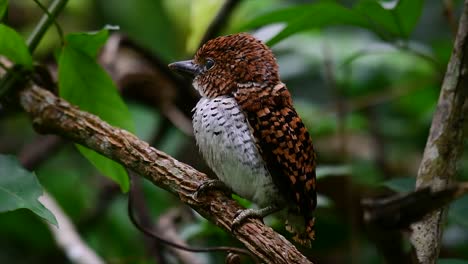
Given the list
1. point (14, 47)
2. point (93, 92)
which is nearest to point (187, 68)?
point (93, 92)

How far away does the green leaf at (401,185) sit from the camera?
1989 mm

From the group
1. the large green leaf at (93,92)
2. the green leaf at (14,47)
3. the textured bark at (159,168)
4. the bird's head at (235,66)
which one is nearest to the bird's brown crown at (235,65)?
the bird's head at (235,66)

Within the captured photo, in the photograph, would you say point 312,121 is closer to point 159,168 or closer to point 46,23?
point 46,23

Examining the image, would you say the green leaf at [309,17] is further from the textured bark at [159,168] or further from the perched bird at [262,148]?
the textured bark at [159,168]

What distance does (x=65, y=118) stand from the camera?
7.03 feet

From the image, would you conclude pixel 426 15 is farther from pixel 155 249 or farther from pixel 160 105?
pixel 155 249

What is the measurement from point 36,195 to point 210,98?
2.07ft

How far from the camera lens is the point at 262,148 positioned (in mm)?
2051

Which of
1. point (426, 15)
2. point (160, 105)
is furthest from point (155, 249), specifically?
point (426, 15)

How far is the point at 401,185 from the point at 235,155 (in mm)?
447

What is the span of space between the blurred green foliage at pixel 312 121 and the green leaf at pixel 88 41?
884mm

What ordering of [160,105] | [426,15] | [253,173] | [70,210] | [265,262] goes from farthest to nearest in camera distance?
[426,15] < [70,210] < [160,105] < [253,173] < [265,262]

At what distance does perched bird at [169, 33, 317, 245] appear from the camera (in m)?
2.03

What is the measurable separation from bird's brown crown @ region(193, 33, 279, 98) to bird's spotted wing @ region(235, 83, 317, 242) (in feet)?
0.36
